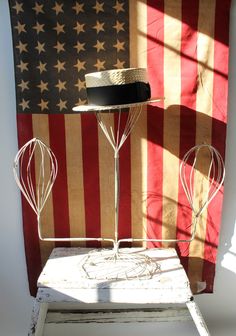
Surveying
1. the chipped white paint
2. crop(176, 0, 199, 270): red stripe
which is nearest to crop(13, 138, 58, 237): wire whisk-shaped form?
the chipped white paint

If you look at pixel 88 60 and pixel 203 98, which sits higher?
pixel 88 60

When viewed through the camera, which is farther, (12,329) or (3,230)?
(12,329)

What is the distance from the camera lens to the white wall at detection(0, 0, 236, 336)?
1.67m

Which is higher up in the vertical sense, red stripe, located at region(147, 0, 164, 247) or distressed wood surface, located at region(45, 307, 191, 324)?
red stripe, located at region(147, 0, 164, 247)

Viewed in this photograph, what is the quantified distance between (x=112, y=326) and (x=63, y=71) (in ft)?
4.02

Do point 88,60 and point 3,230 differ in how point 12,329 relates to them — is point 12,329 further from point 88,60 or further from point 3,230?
point 88,60

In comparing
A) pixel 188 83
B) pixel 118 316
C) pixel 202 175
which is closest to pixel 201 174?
pixel 202 175

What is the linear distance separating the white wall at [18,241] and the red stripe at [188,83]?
16 cm

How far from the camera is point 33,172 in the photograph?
1732mm

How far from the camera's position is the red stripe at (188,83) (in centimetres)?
161

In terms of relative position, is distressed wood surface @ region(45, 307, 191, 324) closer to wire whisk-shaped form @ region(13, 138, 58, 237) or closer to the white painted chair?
the white painted chair

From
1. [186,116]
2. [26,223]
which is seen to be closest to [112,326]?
[26,223]

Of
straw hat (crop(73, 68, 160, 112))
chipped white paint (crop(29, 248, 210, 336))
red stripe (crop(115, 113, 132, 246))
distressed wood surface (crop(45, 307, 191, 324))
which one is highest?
straw hat (crop(73, 68, 160, 112))

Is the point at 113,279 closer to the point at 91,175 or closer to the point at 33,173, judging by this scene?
the point at 91,175
